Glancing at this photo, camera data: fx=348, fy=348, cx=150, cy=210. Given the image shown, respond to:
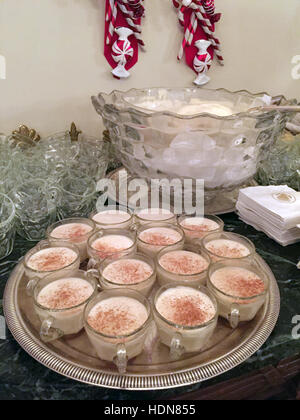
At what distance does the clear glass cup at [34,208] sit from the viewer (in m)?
1.13

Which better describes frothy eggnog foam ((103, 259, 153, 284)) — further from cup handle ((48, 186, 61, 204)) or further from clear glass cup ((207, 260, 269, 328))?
cup handle ((48, 186, 61, 204))

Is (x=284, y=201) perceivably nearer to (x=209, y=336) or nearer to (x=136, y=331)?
(x=209, y=336)

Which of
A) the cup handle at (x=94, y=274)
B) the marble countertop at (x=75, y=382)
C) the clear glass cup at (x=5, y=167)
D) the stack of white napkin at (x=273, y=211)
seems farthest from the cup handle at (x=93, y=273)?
the stack of white napkin at (x=273, y=211)

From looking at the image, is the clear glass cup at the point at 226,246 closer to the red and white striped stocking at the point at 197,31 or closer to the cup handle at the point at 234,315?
the cup handle at the point at 234,315

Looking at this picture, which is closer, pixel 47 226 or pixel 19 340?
pixel 19 340

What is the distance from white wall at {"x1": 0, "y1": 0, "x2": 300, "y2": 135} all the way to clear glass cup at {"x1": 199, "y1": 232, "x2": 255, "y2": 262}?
820 millimetres

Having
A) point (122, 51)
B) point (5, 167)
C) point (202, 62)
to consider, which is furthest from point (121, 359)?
point (202, 62)

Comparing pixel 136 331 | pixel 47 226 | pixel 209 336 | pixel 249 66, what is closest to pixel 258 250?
pixel 209 336

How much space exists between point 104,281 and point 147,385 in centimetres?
28

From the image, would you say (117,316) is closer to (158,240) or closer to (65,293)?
(65,293)

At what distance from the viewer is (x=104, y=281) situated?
34.8 inches

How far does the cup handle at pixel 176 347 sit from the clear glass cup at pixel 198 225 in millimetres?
429

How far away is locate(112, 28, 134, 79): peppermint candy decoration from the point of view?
54.1 inches

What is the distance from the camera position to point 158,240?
1.08 metres
